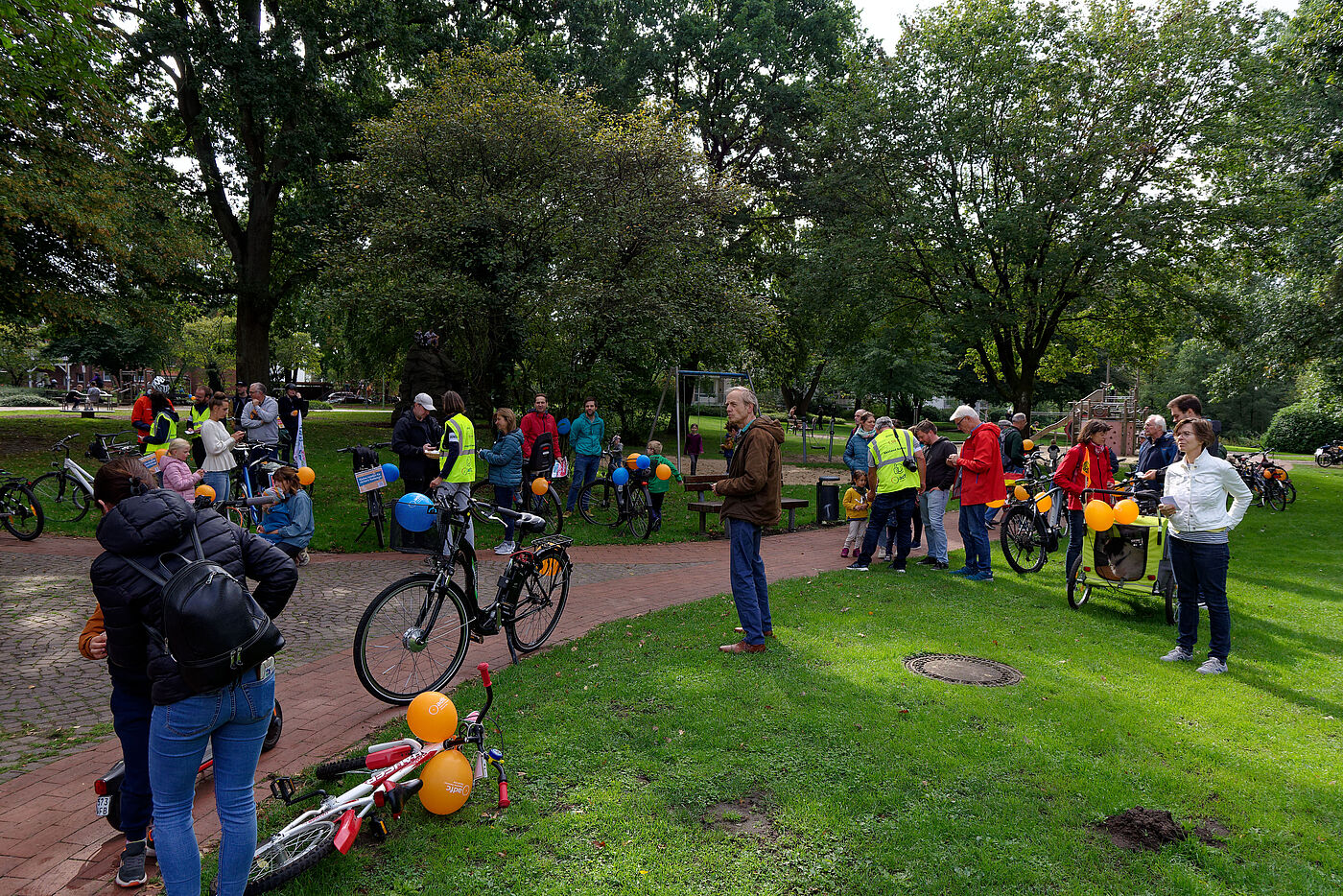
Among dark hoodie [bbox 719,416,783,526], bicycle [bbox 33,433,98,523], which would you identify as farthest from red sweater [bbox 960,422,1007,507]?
bicycle [bbox 33,433,98,523]

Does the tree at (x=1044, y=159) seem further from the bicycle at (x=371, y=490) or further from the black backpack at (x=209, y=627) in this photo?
the black backpack at (x=209, y=627)

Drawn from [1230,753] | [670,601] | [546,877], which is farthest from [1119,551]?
[546,877]

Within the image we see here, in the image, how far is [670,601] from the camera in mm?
8031

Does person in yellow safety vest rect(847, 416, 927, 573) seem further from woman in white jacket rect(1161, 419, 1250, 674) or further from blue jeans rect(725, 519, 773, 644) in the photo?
blue jeans rect(725, 519, 773, 644)

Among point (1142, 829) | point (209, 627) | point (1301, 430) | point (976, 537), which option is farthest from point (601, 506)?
point (1301, 430)

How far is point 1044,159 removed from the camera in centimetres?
1883

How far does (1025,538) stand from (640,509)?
5982mm

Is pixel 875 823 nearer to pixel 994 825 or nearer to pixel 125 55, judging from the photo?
pixel 994 825

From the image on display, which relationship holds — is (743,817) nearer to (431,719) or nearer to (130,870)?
(431,719)

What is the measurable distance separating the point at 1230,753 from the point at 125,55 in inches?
1058

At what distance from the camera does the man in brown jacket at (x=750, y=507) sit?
19.8 feet

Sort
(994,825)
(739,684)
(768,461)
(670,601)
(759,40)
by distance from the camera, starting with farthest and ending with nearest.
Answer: (759,40), (670,601), (768,461), (739,684), (994,825)

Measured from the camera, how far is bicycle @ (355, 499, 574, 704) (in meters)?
4.78

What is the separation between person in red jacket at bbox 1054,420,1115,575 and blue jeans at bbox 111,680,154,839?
8640 millimetres
